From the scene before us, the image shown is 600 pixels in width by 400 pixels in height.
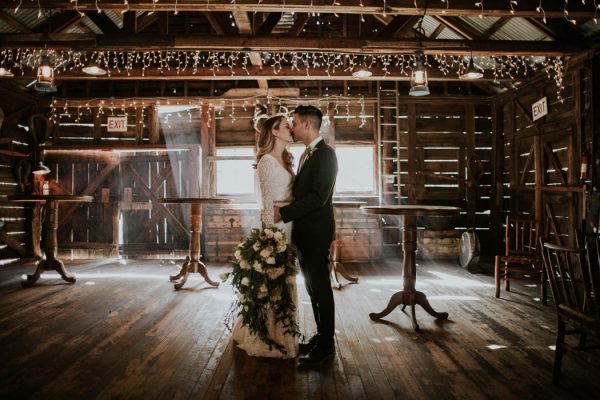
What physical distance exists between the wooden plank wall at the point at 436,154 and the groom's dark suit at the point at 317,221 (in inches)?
224

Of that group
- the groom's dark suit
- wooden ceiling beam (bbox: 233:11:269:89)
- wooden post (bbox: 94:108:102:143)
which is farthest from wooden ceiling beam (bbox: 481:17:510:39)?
wooden post (bbox: 94:108:102:143)

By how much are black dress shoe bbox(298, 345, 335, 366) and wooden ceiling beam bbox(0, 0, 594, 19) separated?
12.9 feet

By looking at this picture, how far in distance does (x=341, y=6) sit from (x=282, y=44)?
47.4 inches

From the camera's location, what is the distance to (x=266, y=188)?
2947mm

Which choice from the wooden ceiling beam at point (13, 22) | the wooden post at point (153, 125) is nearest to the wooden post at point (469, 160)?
the wooden post at point (153, 125)

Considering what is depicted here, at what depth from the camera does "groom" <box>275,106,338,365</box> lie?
271 centimetres

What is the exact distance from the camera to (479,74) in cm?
557


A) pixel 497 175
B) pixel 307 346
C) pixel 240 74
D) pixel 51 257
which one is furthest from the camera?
pixel 497 175

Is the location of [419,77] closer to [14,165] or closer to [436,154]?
[436,154]

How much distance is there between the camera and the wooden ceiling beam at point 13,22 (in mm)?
6445

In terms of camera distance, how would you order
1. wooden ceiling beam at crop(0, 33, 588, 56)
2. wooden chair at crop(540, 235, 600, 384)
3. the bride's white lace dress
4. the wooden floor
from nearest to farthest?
1. wooden chair at crop(540, 235, 600, 384)
2. the wooden floor
3. the bride's white lace dress
4. wooden ceiling beam at crop(0, 33, 588, 56)

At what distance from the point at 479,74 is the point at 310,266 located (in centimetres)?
430

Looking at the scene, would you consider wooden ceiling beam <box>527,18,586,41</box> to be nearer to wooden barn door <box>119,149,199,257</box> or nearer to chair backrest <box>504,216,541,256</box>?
chair backrest <box>504,216,541,256</box>

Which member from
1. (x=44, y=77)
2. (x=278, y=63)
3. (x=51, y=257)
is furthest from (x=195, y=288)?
(x=278, y=63)
